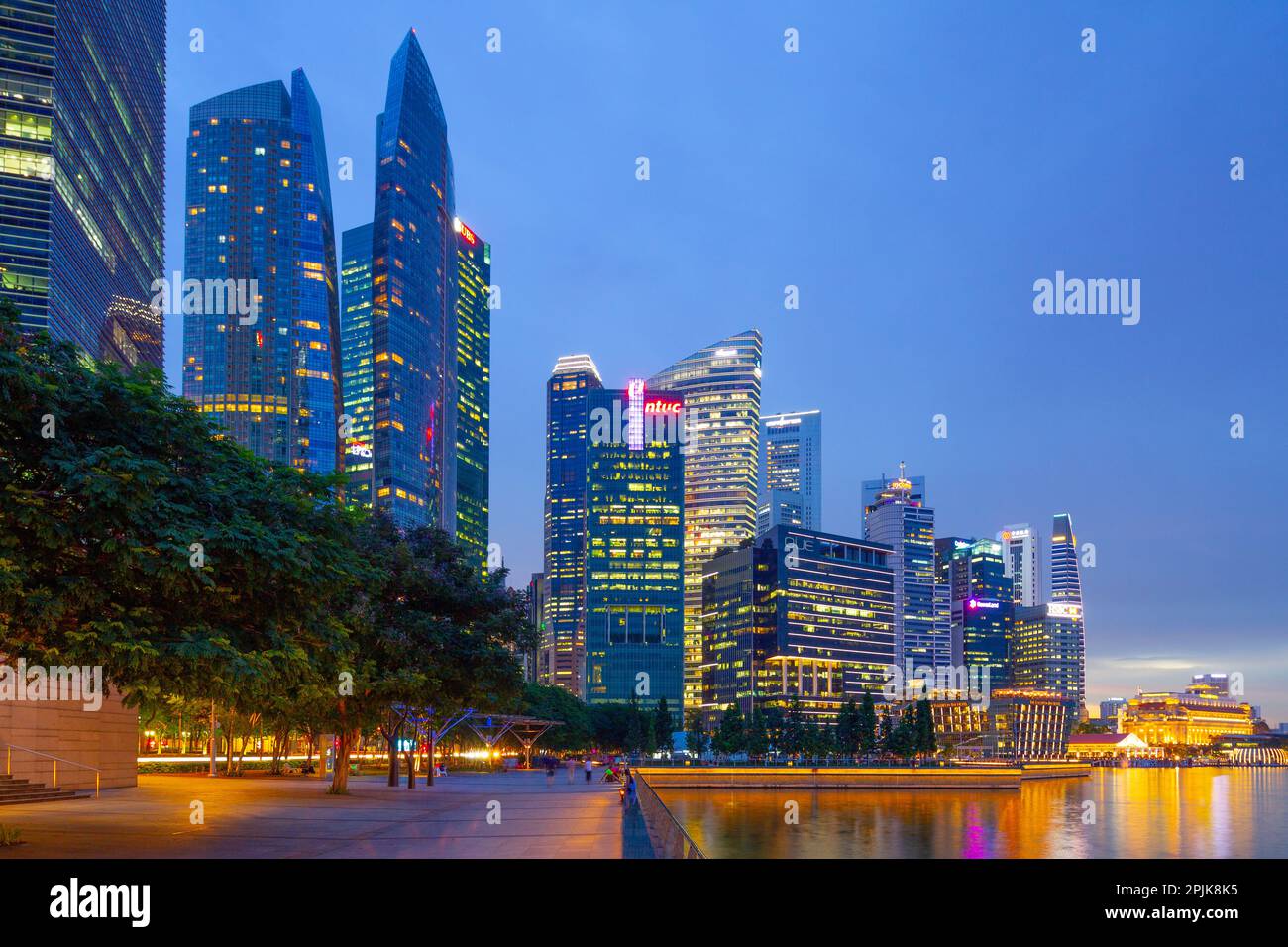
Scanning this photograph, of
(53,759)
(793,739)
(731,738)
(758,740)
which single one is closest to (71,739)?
(53,759)

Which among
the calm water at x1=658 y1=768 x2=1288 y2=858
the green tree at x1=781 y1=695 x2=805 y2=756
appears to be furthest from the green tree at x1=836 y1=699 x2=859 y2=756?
the calm water at x1=658 y1=768 x2=1288 y2=858

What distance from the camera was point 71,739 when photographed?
46.3 meters

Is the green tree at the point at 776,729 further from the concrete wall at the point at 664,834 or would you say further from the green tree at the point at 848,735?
the concrete wall at the point at 664,834

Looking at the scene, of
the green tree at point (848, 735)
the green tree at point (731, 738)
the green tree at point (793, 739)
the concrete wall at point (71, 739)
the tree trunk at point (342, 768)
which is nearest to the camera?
the concrete wall at point (71, 739)

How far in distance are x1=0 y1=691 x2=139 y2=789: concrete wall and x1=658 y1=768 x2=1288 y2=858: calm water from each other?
94.4 feet

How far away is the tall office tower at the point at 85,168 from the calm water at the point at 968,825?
77601 millimetres

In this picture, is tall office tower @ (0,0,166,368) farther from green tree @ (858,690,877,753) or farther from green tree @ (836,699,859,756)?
green tree @ (858,690,877,753)

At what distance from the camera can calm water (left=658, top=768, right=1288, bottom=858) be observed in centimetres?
6190

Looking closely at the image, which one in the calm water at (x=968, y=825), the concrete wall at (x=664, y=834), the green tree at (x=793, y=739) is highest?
the concrete wall at (x=664, y=834)

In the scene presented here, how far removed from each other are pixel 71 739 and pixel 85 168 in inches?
4572

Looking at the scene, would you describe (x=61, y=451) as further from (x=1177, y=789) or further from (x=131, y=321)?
(x=1177, y=789)

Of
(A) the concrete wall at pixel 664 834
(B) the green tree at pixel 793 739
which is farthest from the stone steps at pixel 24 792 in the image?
(B) the green tree at pixel 793 739

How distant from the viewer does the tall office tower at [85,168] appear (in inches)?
4902
